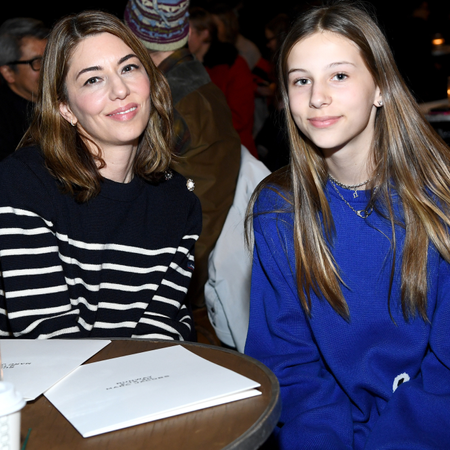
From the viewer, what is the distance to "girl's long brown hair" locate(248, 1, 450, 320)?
5.10ft

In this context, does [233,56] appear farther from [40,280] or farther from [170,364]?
[170,364]

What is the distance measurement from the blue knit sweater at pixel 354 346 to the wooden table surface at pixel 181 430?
46 cm

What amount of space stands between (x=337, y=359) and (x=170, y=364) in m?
0.57

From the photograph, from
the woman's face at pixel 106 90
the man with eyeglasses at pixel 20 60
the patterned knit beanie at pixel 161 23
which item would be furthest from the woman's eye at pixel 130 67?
the man with eyeglasses at pixel 20 60

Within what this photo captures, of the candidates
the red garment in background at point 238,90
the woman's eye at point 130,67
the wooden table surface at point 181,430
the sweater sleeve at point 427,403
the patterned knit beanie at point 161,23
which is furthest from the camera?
the red garment in background at point 238,90

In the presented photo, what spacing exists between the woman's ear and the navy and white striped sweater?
15 cm

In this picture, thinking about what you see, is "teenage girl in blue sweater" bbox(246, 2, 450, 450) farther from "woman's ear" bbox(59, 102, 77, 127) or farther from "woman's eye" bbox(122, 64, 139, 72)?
"woman's ear" bbox(59, 102, 77, 127)

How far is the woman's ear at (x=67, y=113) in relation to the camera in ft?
6.51

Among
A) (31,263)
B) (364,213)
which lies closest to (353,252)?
(364,213)

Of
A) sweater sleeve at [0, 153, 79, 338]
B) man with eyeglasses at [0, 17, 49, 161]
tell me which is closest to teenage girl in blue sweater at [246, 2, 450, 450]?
sweater sleeve at [0, 153, 79, 338]

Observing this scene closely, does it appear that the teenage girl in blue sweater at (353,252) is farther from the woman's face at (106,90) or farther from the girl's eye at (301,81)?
the woman's face at (106,90)

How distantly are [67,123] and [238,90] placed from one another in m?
2.81

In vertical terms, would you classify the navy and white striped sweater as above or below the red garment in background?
below

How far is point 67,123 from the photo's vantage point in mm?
2000
